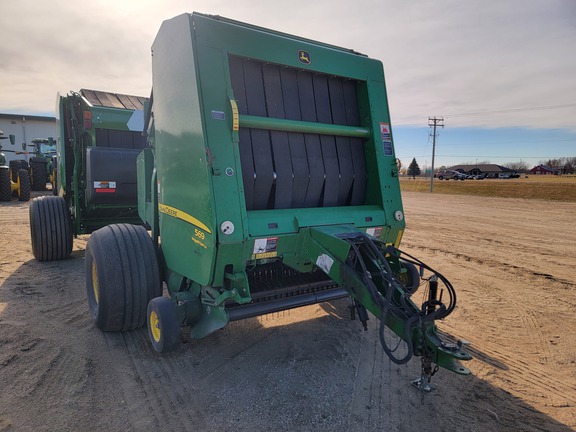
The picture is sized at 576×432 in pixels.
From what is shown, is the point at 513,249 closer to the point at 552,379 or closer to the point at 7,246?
the point at 552,379

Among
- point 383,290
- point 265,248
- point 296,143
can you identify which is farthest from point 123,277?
point 383,290

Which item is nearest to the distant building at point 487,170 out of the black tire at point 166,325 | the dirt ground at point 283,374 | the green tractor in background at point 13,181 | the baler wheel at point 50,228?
the green tractor in background at point 13,181

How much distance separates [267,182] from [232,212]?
0.55 meters

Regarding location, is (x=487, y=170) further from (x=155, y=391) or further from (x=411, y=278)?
(x=155, y=391)

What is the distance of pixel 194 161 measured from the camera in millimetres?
3004

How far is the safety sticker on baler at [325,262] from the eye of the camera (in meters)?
2.91

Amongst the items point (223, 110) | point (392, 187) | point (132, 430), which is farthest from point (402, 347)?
point (223, 110)

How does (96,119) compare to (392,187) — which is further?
(96,119)

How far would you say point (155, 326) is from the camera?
3289 mm

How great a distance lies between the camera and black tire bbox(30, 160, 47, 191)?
17438 mm

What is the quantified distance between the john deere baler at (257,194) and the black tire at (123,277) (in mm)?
11

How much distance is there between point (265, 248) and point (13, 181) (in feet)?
54.9

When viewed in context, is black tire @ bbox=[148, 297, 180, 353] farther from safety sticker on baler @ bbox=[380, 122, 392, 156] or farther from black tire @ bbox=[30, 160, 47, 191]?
black tire @ bbox=[30, 160, 47, 191]

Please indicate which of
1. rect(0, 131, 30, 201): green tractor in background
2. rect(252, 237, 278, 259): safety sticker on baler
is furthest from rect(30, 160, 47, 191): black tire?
rect(252, 237, 278, 259): safety sticker on baler
